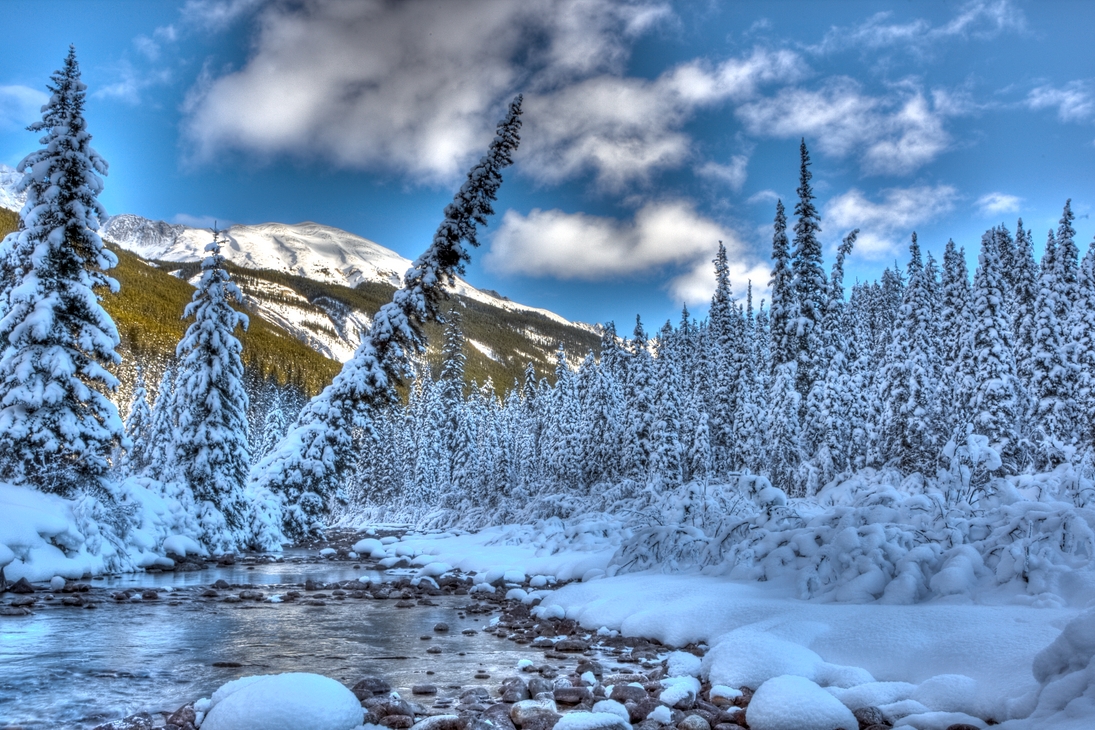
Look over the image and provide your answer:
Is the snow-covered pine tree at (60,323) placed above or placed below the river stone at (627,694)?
above

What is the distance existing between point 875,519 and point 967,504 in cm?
196

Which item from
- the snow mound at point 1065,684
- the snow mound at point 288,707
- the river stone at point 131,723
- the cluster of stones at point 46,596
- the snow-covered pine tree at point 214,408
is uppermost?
the snow-covered pine tree at point 214,408

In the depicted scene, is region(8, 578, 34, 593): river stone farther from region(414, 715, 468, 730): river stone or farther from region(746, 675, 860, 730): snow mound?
region(746, 675, 860, 730): snow mound

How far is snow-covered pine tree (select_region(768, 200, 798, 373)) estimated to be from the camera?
29.3m

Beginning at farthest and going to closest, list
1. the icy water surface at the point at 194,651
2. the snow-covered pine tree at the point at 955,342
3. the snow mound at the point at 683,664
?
the snow-covered pine tree at the point at 955,342 < the snow mound at the point at 683,664 < the icy water surface at the point at 194,651

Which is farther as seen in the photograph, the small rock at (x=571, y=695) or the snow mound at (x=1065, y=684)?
the small rock at (x=571, y=695)

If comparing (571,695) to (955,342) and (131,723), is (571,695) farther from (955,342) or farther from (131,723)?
(955,342)

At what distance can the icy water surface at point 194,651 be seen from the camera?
521cm

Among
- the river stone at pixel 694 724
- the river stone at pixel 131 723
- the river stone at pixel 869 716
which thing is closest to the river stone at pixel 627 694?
the river stone at pixel 694 724

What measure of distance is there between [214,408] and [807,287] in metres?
25.5

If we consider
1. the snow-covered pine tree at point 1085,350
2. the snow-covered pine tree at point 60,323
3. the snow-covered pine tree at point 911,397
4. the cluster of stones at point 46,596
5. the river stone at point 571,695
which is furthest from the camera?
the snow-covered pine tree at point 1085,350

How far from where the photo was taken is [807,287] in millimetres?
28906

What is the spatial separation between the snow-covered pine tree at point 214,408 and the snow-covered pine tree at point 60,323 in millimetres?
5162

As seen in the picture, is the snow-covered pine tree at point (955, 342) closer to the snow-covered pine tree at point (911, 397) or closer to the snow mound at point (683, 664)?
the snow-covered pine tree at point (911, 397)
